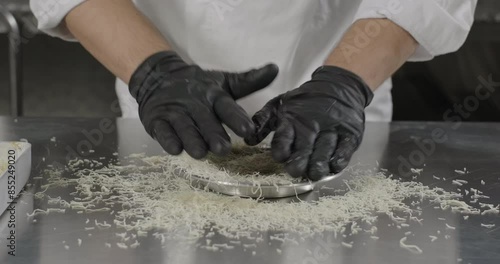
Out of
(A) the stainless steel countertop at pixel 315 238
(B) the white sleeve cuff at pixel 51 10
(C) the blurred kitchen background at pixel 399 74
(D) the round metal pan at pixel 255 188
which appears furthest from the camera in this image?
(C) the blurred kitchen background at pixel 399 74

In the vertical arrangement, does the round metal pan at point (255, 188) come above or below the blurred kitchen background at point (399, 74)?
above

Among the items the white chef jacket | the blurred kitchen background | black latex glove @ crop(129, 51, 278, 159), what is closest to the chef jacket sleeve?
the white chef jacket

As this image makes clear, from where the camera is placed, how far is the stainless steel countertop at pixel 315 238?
1.13 metres

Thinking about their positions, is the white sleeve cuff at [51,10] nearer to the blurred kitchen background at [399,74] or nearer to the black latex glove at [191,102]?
the black latex glove at [191,102]

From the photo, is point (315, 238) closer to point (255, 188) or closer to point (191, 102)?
point (255, 188)

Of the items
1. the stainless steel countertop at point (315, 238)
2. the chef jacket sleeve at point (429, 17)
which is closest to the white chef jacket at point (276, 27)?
the chef jacket sleeve at point (429, 17)

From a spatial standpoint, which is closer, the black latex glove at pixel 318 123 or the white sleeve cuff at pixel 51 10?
the black latex glove at pixel 318 123

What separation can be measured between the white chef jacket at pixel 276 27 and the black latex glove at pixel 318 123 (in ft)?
1.01

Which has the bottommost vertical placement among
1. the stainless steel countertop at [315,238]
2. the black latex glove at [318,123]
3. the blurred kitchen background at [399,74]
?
the blurred kitchen background at [399,74]

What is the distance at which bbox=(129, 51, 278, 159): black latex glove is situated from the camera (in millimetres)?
1373

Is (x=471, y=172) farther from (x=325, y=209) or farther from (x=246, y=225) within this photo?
(x=246, y=225)

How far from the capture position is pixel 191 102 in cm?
142

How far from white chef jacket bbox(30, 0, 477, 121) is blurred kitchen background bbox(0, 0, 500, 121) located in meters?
1.32

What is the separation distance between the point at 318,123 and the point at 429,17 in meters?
0.54
